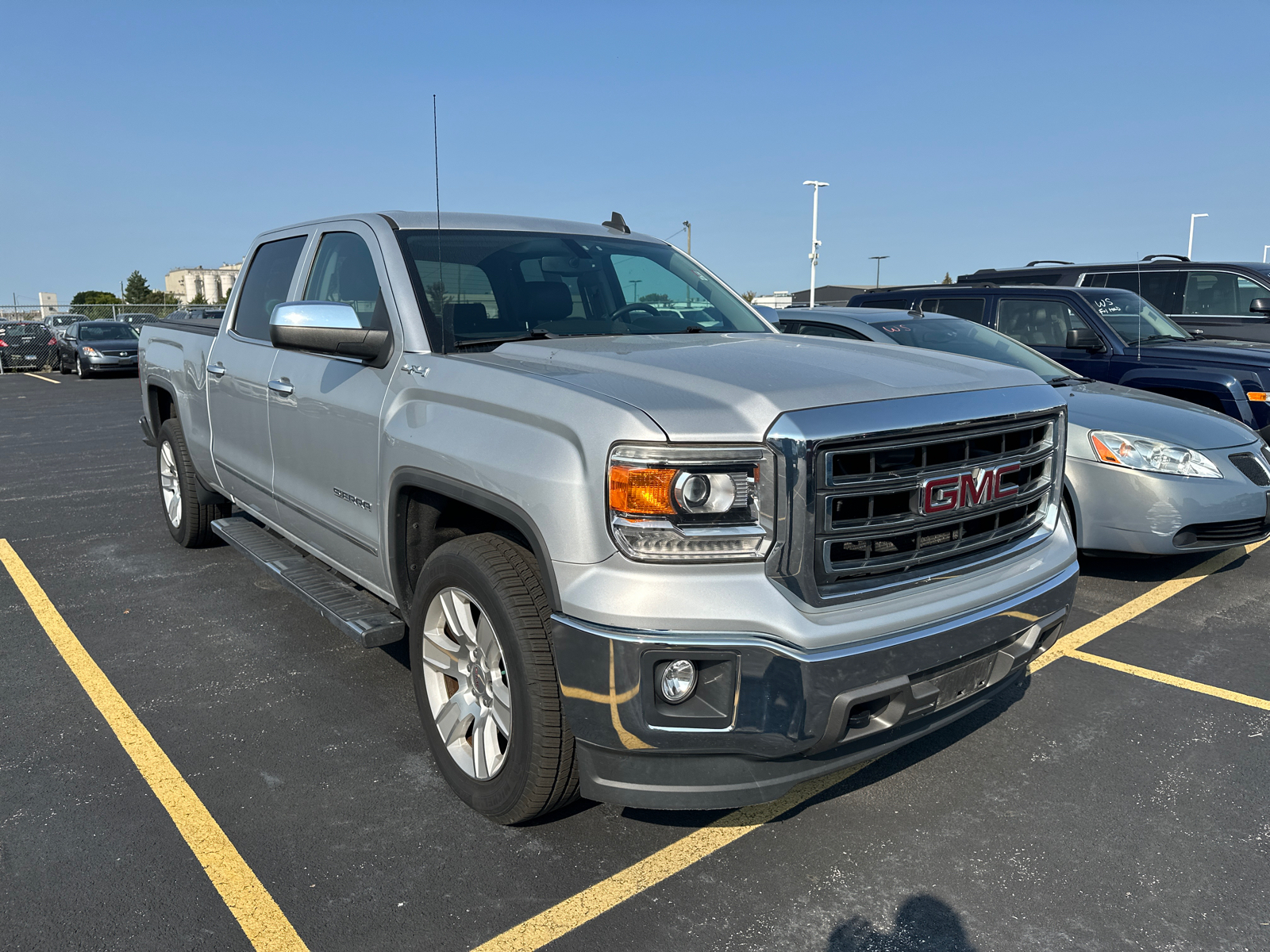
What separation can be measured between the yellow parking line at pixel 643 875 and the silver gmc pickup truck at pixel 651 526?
29 centimetres

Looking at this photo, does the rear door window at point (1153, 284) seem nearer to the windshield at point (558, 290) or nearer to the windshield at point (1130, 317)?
the windshield at point (1130, 317)

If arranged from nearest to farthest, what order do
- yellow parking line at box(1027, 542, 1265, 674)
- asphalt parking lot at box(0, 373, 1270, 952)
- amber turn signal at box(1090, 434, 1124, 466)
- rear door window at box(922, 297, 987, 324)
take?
asphalt parking lot at box(0, 373, 1270, 952) < yellow parking line at box(1027, 542, 1265, 674) < amber turn signal at box(1090, 434, 1124, 466) < rear door window at box(922, 297, 987, 324)

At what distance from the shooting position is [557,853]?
9.31ft

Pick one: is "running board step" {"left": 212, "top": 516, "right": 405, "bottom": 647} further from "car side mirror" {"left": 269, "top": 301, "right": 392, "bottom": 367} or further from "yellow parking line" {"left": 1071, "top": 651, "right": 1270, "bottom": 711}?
"yellow parking line" {"left": 1071, "top": 651, "right": 1270, "bottom": 711}

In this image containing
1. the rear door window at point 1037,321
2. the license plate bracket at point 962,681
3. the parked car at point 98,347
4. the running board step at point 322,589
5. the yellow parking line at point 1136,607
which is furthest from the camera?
the parked car at point 98,347

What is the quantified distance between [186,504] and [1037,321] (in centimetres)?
688

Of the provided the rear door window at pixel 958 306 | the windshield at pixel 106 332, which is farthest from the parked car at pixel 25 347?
the rear door window at pixel 958 306

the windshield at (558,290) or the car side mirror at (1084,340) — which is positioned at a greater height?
the windshield at (558,290)

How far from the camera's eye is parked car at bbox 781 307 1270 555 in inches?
200

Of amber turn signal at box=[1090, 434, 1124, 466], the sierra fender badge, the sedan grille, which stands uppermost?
the sierra fender badge

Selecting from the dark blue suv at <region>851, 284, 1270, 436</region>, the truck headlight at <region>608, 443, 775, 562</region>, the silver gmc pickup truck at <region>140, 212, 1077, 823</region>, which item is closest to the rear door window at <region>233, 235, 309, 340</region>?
the silver gmc pickup truck at <region>140, 212, 1077, 823</region>

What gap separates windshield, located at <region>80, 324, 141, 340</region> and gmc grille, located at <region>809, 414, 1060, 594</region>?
26.4 metres

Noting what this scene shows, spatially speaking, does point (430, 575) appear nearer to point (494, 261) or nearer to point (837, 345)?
point (494, 261)

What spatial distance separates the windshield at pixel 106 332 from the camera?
80.7 ft
